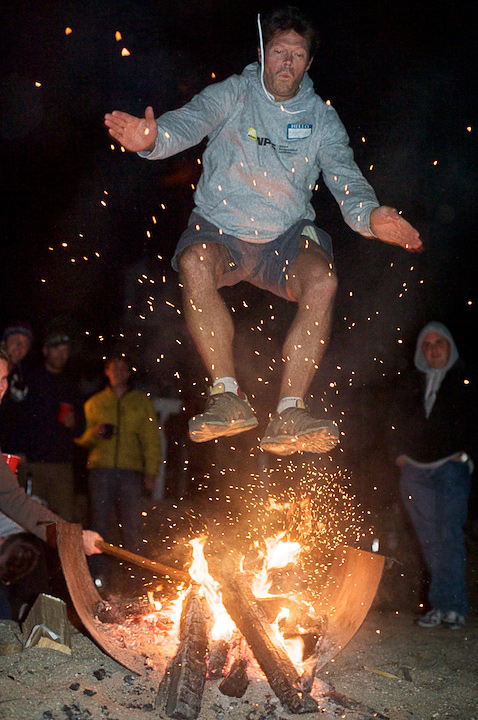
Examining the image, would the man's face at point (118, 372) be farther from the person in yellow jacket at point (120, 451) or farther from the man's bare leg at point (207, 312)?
the man's bare leg at point (207, 312)

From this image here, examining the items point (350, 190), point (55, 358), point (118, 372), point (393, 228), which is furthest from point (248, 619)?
point (55, 358)

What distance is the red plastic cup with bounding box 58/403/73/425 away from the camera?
4.94m

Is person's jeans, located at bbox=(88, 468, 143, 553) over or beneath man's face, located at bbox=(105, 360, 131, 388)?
beneath

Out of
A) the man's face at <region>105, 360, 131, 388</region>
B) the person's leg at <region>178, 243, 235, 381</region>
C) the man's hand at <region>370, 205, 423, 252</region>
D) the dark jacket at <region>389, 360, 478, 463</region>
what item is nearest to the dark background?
the man's face at <region>105, 360, 131, 388</region>

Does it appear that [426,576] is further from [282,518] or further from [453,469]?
[282,518]

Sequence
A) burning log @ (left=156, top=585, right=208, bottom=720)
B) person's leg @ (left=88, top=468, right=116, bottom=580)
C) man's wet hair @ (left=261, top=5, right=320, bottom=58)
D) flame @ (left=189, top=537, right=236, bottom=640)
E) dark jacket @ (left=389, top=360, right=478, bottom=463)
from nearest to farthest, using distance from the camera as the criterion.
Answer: burning log @ (left=156, top=585, right=208, bottom=720)
man's wet hair @ (left=261, top=5, right=320, bottom=58)
flame @ (left=189, top=537, right=236, bottom=640)
dark jacket @ (left=389, top=360, right=478, bottom=463)
person's leg @ (left=88, top=468, right=116, bottom=580)

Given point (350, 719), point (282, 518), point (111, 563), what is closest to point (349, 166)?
point (282, 518)

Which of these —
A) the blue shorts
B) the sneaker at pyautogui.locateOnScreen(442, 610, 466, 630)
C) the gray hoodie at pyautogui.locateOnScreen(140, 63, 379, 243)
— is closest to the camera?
the gray hoodie at pyautogui.locateOnScreen(140, 63, 379, 243)

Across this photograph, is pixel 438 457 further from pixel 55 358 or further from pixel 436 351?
pixel 55 358

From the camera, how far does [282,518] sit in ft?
11.8

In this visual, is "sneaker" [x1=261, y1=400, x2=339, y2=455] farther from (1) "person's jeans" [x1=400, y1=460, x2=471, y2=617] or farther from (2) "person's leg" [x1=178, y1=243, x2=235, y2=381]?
(1) "person's jeans" [x1=400, y1=460, x2=471, y2=617]

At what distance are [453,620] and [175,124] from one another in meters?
3.54

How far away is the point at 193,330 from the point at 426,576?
3.58 metres

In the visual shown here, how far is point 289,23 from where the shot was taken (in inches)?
95.8
